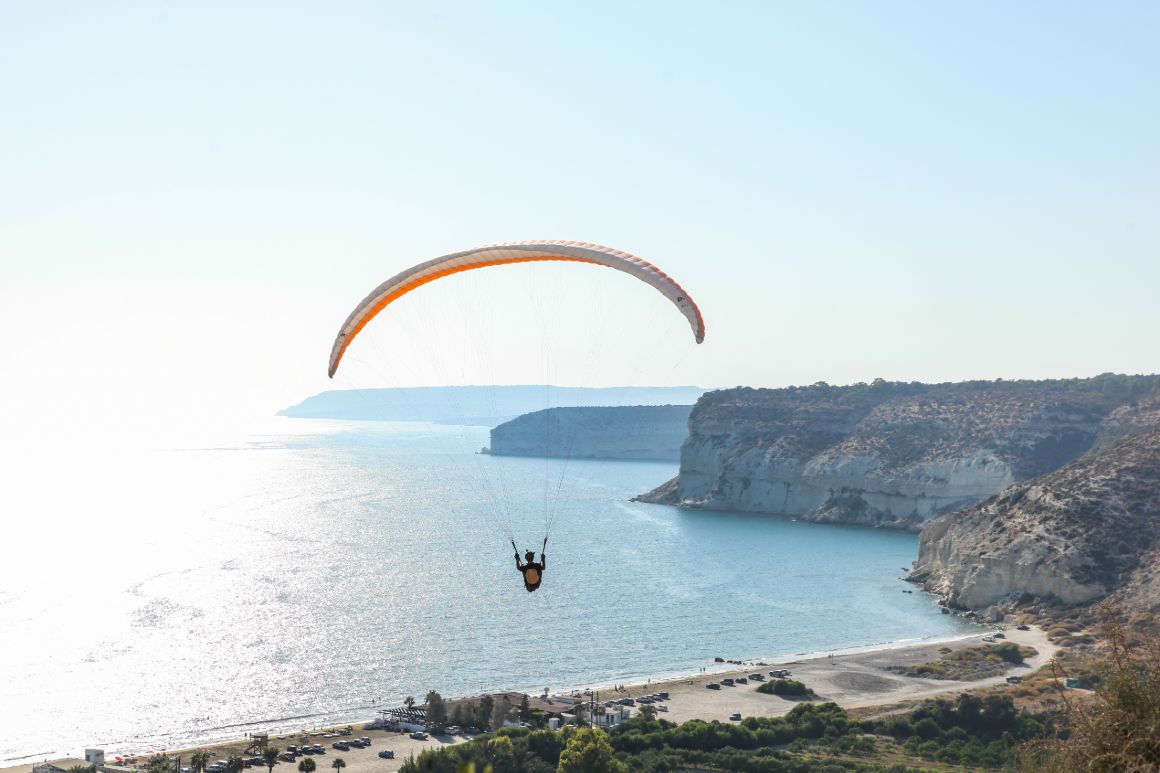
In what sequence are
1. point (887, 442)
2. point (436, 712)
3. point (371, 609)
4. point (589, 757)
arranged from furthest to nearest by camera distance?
point (887, 442) → point (371, 609) → point (436, 712) → point (589, 757)

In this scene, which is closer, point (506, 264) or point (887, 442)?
point (506, 264)

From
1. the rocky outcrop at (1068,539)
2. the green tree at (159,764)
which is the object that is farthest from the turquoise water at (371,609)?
the green tree at (159,764)

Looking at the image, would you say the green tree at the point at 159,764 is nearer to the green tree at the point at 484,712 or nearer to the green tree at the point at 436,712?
the green tree at the point at 436,712

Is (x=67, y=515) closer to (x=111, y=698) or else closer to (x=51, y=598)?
(x=51, y=598)

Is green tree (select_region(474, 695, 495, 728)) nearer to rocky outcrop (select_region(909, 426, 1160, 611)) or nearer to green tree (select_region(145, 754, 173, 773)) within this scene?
green tree (select_region(145, 754, 173, 773))

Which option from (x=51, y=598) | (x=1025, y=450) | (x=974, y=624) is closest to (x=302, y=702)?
(x=51, y=598)

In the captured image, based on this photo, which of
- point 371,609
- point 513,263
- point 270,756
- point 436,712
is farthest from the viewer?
point 371,609

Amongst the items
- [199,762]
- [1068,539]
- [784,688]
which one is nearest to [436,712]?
[199,762]

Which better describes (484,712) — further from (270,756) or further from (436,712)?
(270,756)
